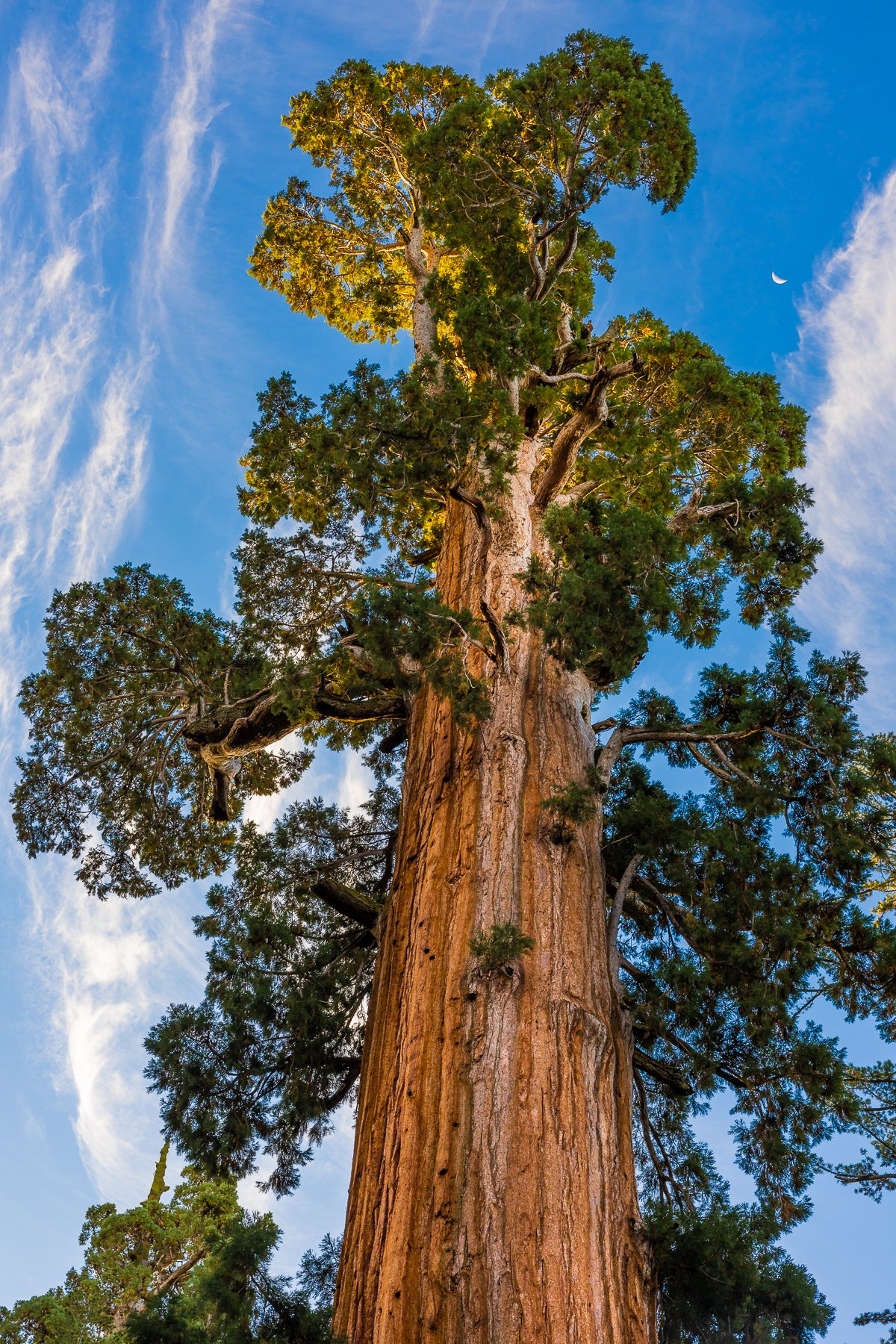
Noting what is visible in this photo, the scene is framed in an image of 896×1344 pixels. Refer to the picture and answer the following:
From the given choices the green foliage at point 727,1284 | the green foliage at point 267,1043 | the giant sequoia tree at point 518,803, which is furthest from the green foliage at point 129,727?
the green foliage at point 727,1284

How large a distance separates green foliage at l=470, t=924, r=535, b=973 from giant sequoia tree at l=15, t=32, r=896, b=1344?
0.06 feet

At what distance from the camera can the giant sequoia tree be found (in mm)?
4645

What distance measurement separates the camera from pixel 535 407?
9812 mm

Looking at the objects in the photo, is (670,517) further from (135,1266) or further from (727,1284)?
(135,1266)

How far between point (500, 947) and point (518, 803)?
1164 mm

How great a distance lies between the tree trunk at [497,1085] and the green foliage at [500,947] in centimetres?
9

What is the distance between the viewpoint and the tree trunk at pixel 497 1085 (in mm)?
4062

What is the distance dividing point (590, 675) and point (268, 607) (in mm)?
3107

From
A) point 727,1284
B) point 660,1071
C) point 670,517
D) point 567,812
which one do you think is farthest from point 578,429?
point 727,1284

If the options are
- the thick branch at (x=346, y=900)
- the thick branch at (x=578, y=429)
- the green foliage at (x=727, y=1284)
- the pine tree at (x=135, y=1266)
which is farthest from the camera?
the pine tree at (x=135, y=1266)

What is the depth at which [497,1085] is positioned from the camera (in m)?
4.55

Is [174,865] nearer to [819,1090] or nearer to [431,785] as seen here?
[431,785]

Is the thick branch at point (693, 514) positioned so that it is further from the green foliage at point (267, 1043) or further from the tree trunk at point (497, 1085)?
the green foliage at point (267, 1043)

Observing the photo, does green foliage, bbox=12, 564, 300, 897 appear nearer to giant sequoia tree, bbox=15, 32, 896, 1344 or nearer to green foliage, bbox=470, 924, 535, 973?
giant sequoia tree, bbox=15, 32, 896, 1344
